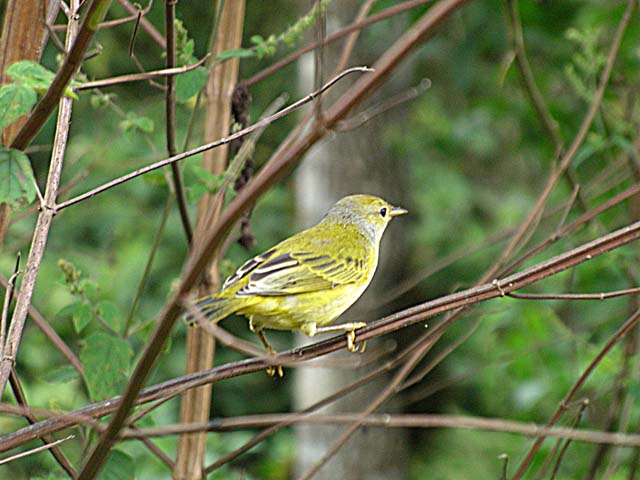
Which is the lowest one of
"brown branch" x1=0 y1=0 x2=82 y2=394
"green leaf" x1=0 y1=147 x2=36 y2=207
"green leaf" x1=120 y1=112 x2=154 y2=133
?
"brown branch" x1=0 y1=0 x2=82 y2=394

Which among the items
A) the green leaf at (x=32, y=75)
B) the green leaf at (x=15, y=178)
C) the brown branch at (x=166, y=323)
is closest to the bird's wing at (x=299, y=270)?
the green leaf at (x=15, y=178)

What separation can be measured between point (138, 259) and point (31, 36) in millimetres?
5201

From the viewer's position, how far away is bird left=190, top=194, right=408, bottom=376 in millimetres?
2418

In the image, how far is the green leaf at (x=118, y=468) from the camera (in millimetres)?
2023

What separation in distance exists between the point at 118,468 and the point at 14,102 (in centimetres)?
95

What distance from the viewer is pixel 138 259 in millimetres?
6957

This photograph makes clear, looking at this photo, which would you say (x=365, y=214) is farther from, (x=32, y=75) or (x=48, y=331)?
(x=32, y=75)

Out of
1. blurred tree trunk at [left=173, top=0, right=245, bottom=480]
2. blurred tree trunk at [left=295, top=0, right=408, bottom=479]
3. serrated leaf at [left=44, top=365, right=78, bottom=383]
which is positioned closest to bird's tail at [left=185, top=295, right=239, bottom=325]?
blurred tree trunk at [left=173, top=0, right=245, bottom=480]

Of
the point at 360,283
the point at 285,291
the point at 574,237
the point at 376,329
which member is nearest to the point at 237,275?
the point at 285,291

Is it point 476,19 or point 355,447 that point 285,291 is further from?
point 355,447

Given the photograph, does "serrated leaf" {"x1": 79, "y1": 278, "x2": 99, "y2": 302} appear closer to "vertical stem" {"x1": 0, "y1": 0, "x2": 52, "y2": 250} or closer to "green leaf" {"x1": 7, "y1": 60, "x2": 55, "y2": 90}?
"vertical stem" {"x1": 0, "y1": 0, "x2": 52, "y2": 250}

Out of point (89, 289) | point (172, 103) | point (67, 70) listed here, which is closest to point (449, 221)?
point (89, 289)

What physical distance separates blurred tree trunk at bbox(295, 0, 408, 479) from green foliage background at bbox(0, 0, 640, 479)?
0.89ft

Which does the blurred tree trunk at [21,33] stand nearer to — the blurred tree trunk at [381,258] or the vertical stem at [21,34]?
the vertical stem at [21,34]
